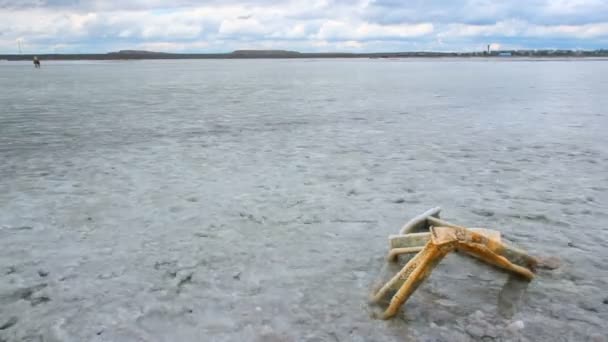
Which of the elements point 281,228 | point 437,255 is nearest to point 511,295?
point 437,255

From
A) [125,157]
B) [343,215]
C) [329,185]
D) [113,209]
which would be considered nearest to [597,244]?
[343,215]

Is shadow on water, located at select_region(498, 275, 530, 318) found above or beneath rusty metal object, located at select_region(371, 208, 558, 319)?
beneath

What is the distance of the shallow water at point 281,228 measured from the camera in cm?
300

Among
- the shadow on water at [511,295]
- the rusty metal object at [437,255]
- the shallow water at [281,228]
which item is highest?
the rusty metal object at [437,255]

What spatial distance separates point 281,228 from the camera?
457cm

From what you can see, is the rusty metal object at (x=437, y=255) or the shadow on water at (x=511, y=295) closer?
the rusty metal object at (x=437, y=255)

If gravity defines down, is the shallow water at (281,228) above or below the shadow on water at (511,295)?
below

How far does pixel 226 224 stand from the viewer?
4.68m

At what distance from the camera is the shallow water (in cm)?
300

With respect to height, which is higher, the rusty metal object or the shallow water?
the rusty metal object

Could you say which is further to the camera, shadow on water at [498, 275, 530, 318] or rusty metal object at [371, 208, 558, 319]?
shadow on water at [498, 275, 530, 318]

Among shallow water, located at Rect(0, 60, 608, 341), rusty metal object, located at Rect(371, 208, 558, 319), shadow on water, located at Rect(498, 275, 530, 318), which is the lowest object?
shallow water, located at Rect(0, 60, 608, 341)

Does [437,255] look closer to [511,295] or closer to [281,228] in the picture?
[511,295]

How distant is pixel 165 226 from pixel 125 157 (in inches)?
136
